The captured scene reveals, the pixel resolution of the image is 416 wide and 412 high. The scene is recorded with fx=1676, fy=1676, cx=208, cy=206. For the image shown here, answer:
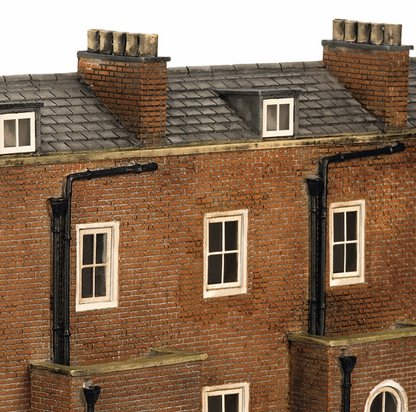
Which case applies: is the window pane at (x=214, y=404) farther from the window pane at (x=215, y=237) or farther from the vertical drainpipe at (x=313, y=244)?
the window pane at (x=215, y=237)

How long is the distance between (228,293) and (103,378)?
3.65m

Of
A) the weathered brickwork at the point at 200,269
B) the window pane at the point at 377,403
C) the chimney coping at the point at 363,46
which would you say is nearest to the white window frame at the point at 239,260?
the weathered brickwork at the point at 200,269

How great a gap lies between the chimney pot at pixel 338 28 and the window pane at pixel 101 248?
7.55m

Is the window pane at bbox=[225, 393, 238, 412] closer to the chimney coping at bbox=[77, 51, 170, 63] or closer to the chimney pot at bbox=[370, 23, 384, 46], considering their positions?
the chimney coping at bbox=[77, 51, 170, 63]

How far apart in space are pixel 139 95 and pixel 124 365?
501 centimetres

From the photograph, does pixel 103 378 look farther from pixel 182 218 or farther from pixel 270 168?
pixel 270 168

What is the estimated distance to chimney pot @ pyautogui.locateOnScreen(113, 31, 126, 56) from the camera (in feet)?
102

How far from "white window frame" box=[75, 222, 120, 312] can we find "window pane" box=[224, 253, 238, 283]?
248 centimetres

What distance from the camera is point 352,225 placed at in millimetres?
33250

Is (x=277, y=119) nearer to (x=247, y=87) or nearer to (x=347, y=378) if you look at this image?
(x=247, y=87)

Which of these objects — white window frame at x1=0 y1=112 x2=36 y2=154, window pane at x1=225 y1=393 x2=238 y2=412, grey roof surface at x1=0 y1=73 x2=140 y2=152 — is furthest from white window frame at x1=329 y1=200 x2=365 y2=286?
white window frame at x1=0 y1=112 x2=36 y2=154

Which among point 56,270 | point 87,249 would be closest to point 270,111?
point 87,249

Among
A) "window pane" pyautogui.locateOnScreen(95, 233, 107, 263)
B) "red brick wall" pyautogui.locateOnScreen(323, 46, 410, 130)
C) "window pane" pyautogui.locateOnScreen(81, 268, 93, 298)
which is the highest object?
"red brick wall" pyautogui.locateOnScreen(323, 46, 410, 130)

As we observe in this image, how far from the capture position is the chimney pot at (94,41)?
31875mm
